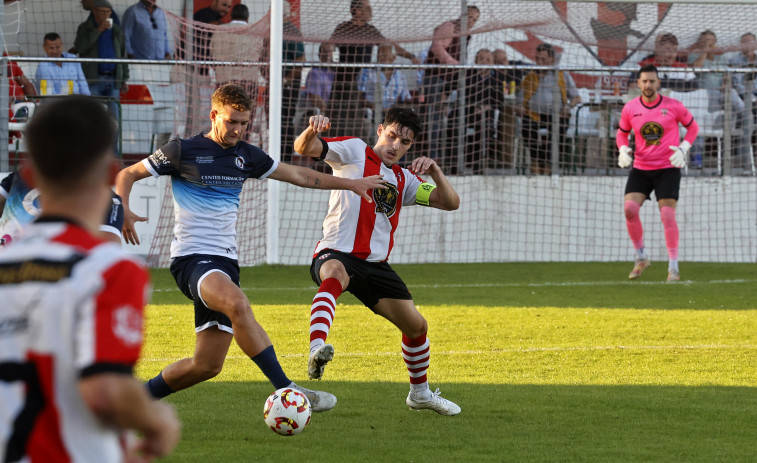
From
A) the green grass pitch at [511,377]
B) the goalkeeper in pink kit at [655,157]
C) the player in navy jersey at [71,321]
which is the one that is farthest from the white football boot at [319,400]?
the goalkeeper in pink kit at [655,157]

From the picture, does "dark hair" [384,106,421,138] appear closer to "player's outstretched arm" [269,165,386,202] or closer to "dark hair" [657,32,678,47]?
"player's outstretched arm" [269,165,386,202]

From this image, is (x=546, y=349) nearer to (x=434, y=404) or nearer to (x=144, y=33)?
(x=434, y=404)

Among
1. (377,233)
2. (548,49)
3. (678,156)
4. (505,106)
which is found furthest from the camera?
(548,49)

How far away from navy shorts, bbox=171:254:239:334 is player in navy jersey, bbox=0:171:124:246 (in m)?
0.40

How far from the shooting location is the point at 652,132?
1216 cm

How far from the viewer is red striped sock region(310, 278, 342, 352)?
217 inches

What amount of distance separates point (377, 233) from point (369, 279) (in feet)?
1.23

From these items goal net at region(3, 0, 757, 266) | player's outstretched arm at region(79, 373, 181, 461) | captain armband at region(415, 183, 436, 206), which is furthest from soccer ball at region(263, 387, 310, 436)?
goal net at region(3, 0, 757, 266)

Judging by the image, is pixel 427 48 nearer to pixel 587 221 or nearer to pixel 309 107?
pixel 309 107

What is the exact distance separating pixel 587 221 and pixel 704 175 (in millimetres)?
1880

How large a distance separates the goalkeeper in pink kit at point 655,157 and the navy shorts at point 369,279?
683 centimetres

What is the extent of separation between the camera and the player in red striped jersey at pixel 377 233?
5.75 meters

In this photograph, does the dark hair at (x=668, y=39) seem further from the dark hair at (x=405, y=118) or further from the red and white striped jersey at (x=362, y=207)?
the dark hair at (x=405, y=118)

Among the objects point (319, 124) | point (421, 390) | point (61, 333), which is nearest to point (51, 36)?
point (319, 124)
